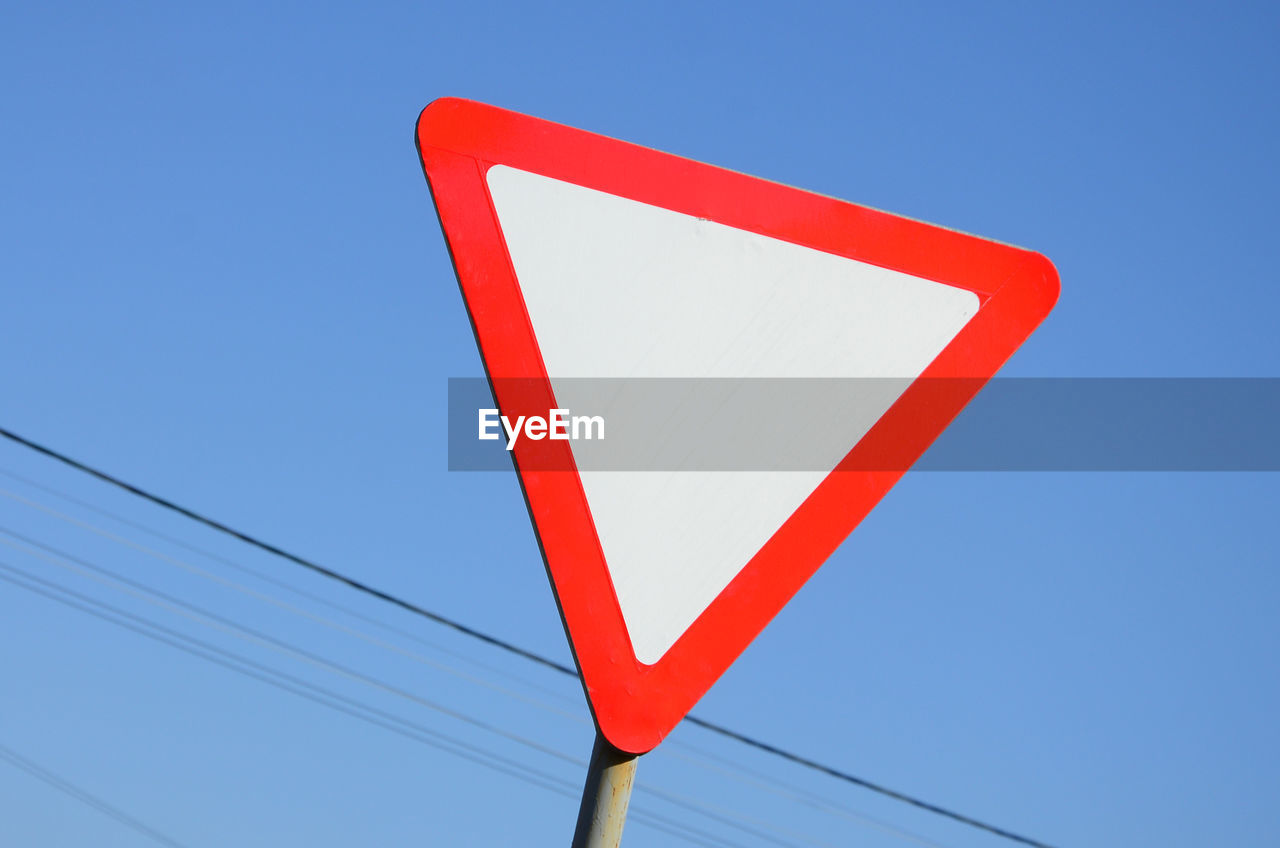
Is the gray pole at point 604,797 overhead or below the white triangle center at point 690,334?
below

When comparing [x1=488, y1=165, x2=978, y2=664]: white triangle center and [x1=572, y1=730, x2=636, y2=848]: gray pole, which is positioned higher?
[x1=488, y1=165, x2=978, y2=664]: white triangle center

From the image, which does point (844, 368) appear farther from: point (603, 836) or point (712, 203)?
point (603, 836)

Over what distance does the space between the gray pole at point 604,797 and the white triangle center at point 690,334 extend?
3.7 inches

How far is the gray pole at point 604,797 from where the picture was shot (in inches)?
39.4

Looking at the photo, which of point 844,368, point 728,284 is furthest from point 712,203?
point 844,368

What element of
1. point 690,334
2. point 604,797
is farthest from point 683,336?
point 604,797

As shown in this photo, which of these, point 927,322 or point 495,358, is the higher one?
point 927,322

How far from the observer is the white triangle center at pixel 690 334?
3.54 feet

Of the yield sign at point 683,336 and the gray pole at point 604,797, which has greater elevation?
the yield sign at point 683,336

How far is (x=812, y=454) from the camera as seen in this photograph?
Result: 1137 mm

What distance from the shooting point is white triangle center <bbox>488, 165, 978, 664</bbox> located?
108cm

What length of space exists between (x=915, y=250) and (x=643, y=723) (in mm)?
564

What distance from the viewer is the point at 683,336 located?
1119mm

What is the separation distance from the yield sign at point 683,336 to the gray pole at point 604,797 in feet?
0.07
